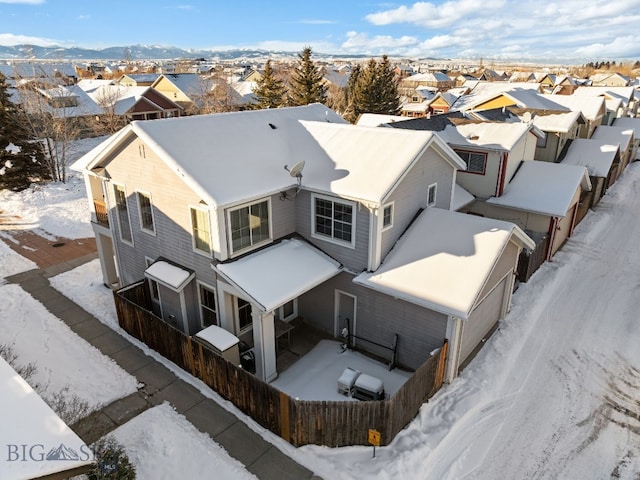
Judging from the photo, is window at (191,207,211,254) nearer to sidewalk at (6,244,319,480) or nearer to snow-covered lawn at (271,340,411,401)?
sidewalk at (6,244,319,480)

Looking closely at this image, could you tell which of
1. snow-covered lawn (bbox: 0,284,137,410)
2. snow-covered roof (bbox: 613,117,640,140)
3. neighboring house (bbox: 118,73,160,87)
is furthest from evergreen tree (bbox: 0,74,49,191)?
snow-covered roof (bbox: 613,117,640,140)

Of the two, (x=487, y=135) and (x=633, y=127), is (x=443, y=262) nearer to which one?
(x=487, y=135)

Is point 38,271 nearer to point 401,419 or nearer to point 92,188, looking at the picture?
point 92,188

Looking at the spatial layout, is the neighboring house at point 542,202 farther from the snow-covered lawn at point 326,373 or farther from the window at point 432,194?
the snow-covered lawn at point 326,373

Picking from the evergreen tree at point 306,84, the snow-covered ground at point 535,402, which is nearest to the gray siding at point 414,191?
the snow-covered ground at point 535,402

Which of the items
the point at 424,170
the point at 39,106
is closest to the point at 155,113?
the point at 39,106

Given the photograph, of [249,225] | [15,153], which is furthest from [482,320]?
[15,153]
